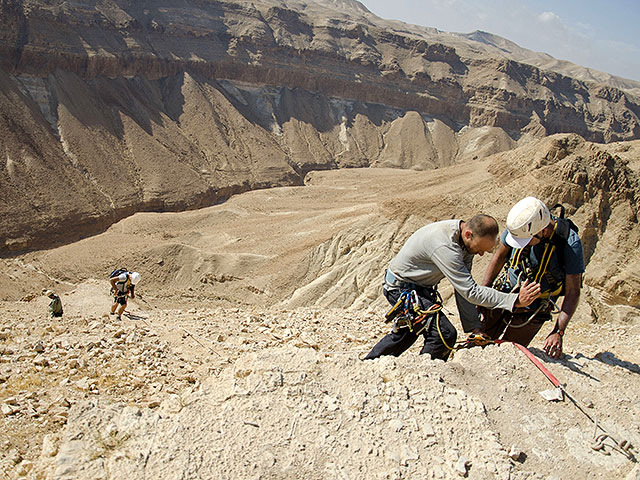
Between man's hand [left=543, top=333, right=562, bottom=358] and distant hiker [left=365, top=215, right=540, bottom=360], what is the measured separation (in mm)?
664

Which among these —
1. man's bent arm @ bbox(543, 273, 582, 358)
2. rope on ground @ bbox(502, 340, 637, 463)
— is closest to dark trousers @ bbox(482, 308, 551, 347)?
man's bent arm @ bbox(543, 273, 582, 358)

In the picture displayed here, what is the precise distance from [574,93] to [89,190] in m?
52.6

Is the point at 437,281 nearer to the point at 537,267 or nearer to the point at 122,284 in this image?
the point at 537,267

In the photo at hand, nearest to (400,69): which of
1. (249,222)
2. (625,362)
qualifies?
(249,222)

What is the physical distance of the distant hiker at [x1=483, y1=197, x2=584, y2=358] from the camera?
4258mm

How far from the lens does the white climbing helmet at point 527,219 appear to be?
4.18 meters

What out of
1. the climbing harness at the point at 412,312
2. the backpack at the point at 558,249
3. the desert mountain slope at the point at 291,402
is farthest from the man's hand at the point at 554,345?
the climbing harness at the point at 412,312

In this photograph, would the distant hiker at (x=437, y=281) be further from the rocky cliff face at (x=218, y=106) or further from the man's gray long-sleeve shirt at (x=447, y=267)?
the rocky cliff face at (x=218, y=106)

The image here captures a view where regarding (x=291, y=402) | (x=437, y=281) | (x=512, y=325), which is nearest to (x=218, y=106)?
(x=512, y=325)

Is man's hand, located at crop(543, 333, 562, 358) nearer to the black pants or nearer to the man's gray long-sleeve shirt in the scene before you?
the man's gray long-sleeve shirt

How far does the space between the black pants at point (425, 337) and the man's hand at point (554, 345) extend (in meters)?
0.92

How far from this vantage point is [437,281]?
14.7 ft

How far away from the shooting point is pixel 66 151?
25.4 m

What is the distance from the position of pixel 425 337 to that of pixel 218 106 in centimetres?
3479
